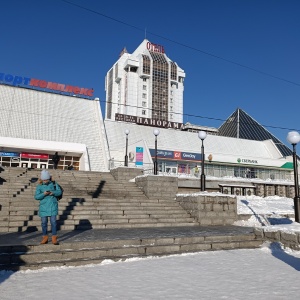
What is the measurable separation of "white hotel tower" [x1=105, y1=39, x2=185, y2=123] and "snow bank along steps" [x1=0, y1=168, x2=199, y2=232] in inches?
3286

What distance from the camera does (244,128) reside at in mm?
79312

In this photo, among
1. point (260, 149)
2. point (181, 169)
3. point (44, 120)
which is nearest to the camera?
point (44, 120)

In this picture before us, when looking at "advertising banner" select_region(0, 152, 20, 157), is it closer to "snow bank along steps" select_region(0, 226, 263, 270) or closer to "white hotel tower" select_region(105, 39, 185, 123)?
"snow bank along steps" select_region(0, 226, 263, 270)

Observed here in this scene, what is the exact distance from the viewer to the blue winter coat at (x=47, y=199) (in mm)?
6453

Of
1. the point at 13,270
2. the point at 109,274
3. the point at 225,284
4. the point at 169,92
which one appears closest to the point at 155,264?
the point at 109,274

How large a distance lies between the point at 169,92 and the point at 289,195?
80477 mm

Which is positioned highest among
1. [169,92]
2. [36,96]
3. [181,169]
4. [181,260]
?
[169,92]

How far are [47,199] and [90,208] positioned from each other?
4.21 metres

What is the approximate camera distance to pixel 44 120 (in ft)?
106

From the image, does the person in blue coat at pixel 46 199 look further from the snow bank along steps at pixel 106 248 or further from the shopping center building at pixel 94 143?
the shopping center building at pixel 94 143

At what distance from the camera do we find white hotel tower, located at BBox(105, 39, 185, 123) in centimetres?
9788

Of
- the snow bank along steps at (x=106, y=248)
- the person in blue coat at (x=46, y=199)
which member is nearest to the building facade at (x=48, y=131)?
the person in blue coat at (x=46, y=199)

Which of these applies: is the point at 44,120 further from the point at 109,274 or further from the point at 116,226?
the point at 109,274

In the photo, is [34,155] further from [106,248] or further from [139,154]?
[106,248]
